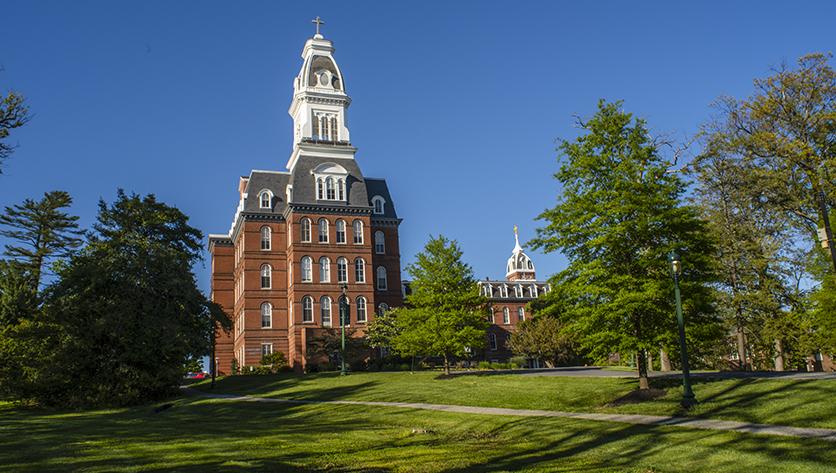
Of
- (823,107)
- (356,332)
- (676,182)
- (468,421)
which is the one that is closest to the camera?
(468,421)

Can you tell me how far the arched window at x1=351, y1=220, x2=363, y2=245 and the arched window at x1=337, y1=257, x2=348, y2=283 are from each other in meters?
1.93

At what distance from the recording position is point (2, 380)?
101 ft

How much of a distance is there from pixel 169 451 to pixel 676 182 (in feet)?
61.9

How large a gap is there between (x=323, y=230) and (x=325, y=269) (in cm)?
333

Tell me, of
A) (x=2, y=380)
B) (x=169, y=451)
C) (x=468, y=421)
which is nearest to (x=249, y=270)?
(x=2, y=380)

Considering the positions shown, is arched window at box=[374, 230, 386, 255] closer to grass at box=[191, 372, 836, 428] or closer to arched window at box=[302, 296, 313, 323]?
arched window at box=[302, 296, 313, 323]

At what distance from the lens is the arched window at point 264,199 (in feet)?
182

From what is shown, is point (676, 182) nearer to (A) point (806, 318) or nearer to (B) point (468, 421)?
(B) point (468, 421)

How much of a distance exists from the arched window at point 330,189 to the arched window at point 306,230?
2.86m

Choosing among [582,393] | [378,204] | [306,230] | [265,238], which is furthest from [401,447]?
[378,204]

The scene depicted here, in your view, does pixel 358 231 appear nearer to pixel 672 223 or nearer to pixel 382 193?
pixel 382 193

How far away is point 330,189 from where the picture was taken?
180 feet

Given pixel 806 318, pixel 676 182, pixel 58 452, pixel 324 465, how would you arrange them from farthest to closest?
pixel 806 318
pixel 676 182
pixel 58 452
pixel 324 465

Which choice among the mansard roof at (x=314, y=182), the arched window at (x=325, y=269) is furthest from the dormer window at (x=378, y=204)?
the arched window at (x=325, y=269)
